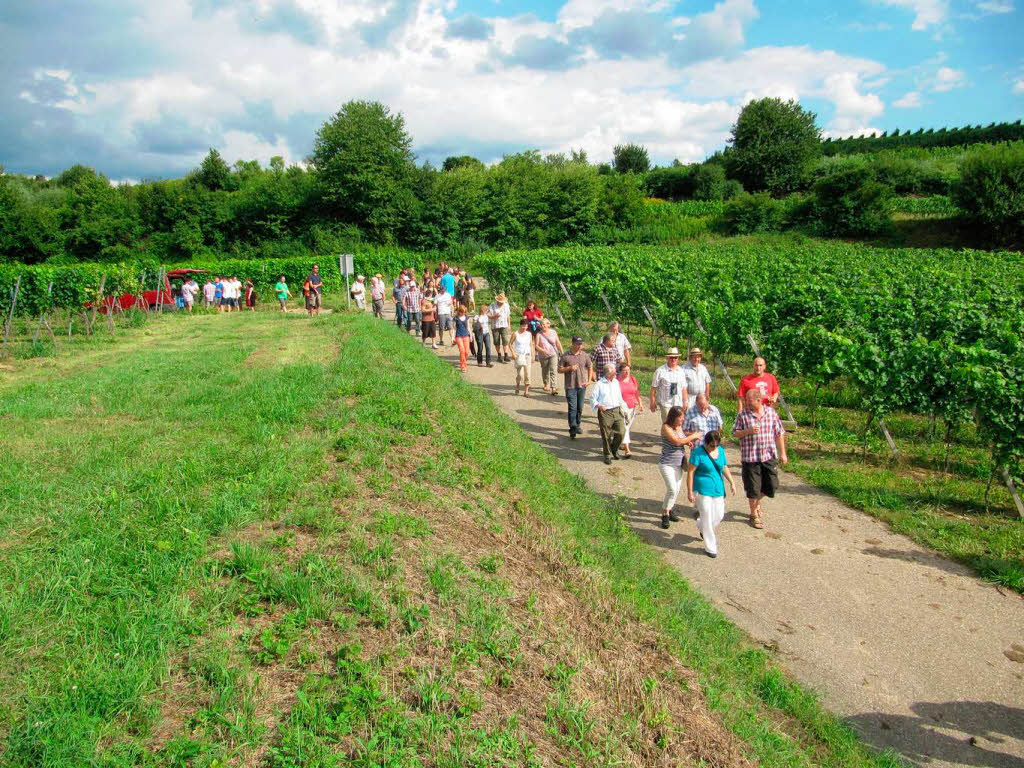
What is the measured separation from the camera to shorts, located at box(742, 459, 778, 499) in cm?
801

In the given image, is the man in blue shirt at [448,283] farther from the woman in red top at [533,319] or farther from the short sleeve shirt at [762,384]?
the short sleeve shirt at [762,384]

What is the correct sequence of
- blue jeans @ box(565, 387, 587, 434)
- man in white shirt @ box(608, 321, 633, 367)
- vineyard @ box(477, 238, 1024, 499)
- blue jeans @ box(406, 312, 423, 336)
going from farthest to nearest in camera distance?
blue jeans @ box(406, 312, 423, 336) < blue jeans @ box(565, 387, 587, 434) < man in white shirt @ box(608, 321, 633, 367) < vineyard @ box(477, 238, 1024, 499)

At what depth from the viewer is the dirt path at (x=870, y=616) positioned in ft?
16.1

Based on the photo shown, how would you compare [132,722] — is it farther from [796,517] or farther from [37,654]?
[796,517]

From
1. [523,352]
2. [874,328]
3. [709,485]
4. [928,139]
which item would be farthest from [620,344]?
[928,139]

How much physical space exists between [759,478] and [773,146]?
69050mm

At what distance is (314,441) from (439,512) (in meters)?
2.05

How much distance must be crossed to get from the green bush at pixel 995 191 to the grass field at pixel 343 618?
47.1 m

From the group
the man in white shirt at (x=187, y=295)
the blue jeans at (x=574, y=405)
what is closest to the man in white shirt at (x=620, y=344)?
the blue jeans at (x=574, y=405)

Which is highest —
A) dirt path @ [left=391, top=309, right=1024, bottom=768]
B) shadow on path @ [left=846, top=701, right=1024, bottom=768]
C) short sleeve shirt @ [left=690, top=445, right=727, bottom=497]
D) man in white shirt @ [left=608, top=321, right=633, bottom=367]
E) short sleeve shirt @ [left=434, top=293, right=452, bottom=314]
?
short sleeve shirt @ [left=434, top=293, right=452, bottom=314]

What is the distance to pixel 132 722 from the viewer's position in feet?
10.9

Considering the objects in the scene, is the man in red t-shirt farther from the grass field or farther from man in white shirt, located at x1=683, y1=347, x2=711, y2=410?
the grass field

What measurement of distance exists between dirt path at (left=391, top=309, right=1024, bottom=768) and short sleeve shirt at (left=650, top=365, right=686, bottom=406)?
137 cm

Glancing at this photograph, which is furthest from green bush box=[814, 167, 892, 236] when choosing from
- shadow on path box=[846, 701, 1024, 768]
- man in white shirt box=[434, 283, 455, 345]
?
shadow on path box=[846, 701, 1024, 768]
